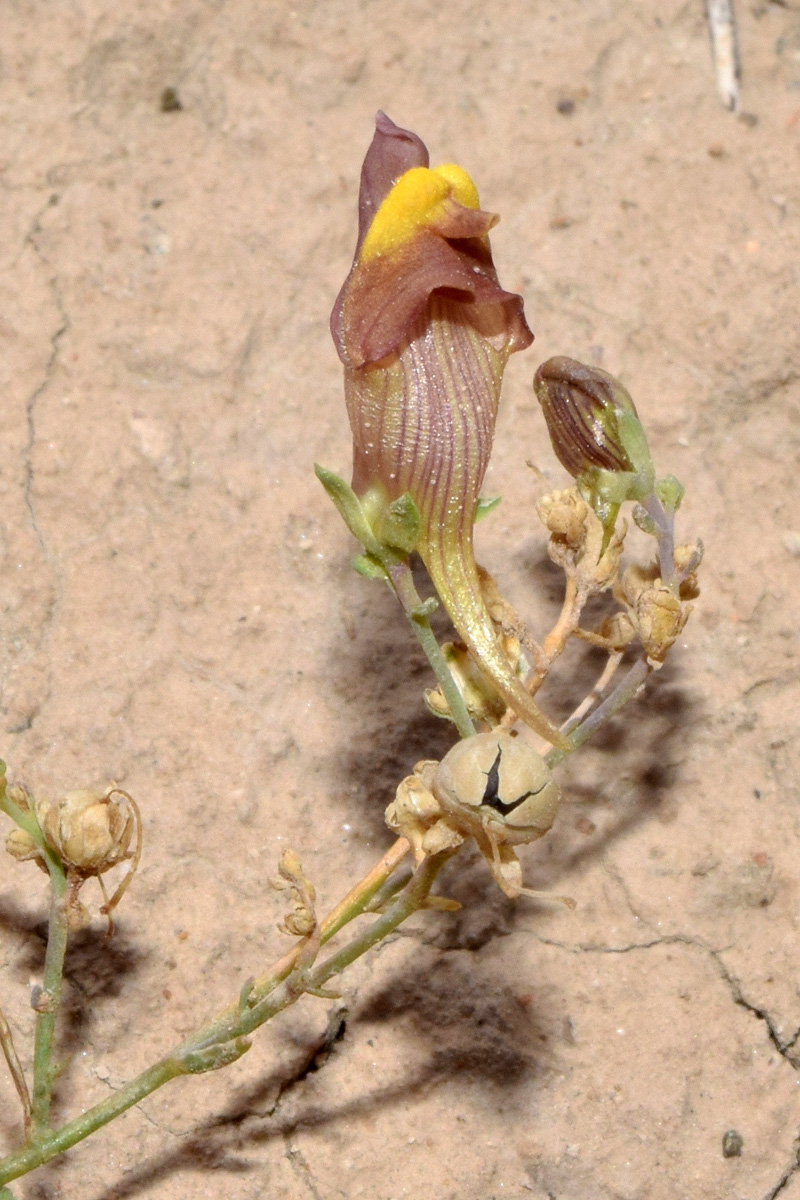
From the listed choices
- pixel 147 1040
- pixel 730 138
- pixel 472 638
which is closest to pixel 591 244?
pixel 730 138

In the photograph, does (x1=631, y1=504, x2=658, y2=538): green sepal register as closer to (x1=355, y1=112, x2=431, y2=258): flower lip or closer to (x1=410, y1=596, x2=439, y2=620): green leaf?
(x1=410, y1=596, x2=439, y2=620): green leaf

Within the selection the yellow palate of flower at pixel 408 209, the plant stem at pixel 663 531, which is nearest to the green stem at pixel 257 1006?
the plant stem at pixel 663 531

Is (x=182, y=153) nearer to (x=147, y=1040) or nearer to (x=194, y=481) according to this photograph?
(x=194, y=481)

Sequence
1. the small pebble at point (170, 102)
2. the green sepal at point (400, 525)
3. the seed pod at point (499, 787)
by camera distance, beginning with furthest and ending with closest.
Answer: the small pebble at point (170, 102), the green sepal at point (400, 525), the seed pod at point (499, 787)

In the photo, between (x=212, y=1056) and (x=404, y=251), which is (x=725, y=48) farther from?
(x=212, y=1056)

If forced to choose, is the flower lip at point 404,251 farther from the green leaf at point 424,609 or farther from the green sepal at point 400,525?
the green leaf at point 424,609
